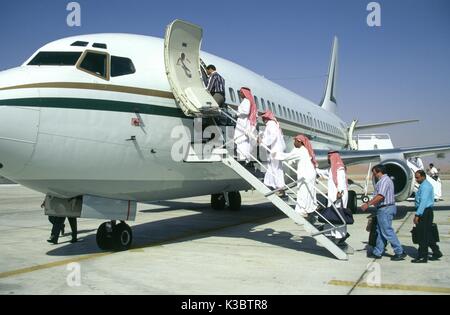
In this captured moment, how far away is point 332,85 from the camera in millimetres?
34250

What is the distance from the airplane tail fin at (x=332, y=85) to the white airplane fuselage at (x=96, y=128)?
2465cm

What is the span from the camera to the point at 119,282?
638cm

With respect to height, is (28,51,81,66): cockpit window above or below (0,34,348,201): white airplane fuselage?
above

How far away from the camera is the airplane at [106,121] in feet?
22.5

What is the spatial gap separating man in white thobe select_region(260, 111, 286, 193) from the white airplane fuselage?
4.65 ft

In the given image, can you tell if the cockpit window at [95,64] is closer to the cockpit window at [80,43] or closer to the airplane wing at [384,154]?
the cockpit window at [80,43]

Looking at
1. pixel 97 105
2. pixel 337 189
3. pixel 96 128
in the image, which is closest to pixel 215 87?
pixel 97 105

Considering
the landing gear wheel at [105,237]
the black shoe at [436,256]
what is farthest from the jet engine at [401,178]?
the landing gear wheel at [105,237]

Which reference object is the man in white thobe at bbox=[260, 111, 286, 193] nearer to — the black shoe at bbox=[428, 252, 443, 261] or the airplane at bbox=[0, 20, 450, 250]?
the airplane at bbox=[0, 20, 450, 250]

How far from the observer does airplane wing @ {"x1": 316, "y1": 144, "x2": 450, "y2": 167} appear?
1443 cm

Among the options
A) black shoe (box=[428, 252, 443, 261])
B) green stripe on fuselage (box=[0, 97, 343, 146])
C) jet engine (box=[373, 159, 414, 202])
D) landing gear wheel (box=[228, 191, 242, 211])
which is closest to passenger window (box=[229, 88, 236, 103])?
green stripe on fuselage (box=[0, 97, 343, 146])

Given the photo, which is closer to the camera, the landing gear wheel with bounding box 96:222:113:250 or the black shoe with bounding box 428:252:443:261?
the black shoe with bounding box 428:252:443:261

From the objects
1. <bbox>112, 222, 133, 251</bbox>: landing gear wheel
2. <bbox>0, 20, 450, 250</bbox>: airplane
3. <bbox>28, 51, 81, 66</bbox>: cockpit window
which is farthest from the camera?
<bbox>112, 222, 133, 251</bbox>: landing gear wheel

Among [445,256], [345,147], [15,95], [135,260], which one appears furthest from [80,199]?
[345,147]
